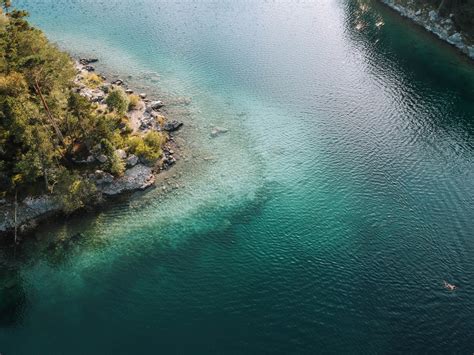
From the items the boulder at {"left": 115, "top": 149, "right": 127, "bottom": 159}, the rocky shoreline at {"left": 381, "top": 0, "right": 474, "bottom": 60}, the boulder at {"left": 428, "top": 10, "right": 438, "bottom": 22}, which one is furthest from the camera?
the boulder at {"left": 428, "top": 10, "right": 438, "bottom": 22}

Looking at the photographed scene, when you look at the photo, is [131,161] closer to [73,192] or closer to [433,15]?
[73,192]

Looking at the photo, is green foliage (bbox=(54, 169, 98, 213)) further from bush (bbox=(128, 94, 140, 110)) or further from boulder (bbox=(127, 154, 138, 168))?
bush (bbox=(128, 94, 140, 110))

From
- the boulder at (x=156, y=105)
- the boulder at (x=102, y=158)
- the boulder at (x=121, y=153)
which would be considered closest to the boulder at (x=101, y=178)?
the boulder at (x=102, y=158)

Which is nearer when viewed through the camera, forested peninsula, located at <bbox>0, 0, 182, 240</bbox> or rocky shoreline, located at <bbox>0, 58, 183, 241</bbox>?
forested peninsula, located at <bbox>0, 0, 182, 240</bbox>

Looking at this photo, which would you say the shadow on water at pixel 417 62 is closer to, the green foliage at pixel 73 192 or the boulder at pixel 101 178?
the boulder at pixel 101 178

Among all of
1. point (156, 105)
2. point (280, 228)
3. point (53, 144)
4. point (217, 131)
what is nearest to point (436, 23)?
point (217, 131)

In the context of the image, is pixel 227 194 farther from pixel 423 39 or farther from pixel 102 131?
pixel 423 39

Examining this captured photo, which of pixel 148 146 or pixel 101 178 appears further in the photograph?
pixel 148 146

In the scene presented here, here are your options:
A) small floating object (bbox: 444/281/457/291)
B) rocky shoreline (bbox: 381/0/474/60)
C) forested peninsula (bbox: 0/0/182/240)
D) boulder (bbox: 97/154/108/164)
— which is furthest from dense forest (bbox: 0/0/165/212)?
rocky shoreline (bbox: 381/0/474/60)
